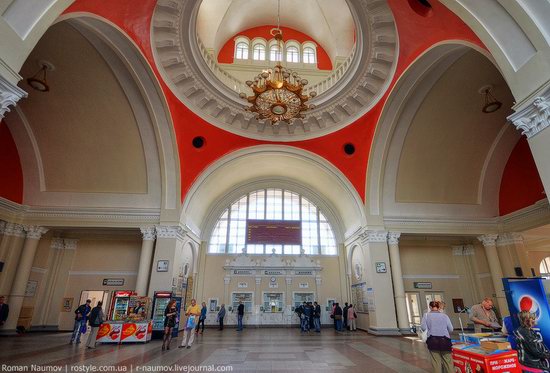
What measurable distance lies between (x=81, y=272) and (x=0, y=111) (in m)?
11.5

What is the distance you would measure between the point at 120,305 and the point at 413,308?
1243 centimetres

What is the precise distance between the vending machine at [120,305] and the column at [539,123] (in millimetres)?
10717

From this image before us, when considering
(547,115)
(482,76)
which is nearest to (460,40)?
(547,115)

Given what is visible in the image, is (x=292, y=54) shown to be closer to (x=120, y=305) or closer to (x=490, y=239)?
(x=490, y=239)

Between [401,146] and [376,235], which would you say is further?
[376,235]

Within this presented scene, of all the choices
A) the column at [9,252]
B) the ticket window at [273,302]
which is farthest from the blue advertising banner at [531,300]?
the column at [9,252]

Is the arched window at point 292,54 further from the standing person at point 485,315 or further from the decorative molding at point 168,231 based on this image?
the standing person at point 485,315

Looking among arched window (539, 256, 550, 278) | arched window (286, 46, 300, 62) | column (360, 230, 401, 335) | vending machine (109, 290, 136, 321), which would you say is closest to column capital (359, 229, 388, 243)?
column (360, 230, 401, 335)

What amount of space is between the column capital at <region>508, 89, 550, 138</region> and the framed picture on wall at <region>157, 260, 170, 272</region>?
34.0 ft

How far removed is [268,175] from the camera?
1572 centimetres

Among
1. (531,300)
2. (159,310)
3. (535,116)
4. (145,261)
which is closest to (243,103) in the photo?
(145,261)

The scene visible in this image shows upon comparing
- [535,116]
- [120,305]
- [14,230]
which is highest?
[535,116]

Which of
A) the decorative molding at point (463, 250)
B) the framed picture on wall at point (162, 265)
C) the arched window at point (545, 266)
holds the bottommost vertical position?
the framed picture on wall at point (162, 265)

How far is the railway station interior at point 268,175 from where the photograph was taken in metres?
7.25
